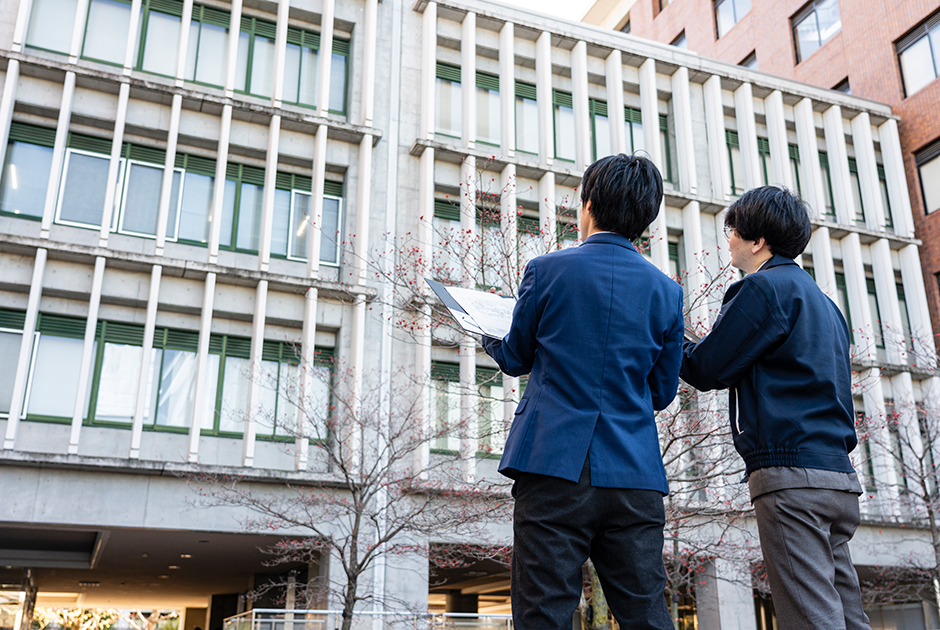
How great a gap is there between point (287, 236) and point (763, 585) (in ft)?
42.4

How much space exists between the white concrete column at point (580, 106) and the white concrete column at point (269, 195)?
7803 millimetres

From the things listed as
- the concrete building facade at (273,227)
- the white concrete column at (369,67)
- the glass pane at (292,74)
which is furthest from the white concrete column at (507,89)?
the glass pane at (292,74)

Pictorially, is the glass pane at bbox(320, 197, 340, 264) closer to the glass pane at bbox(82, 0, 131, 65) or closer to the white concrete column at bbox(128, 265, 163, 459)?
the white concrete column at bbox(128, 265, 163, 459)

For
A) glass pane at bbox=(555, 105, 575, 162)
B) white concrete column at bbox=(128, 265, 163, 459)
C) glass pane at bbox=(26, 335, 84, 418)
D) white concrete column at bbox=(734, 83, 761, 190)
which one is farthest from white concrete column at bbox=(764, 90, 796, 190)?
glass pane at bbox=(26, 335, 84, 418)

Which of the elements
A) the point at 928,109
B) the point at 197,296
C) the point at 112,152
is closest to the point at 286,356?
the point at 197,296

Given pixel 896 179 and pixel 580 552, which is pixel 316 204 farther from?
pixel 896 179

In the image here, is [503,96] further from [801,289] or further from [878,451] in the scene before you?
[801,289]

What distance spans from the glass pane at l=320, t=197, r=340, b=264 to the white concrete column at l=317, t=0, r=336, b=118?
6.93 feet

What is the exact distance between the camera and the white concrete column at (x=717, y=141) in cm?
2403

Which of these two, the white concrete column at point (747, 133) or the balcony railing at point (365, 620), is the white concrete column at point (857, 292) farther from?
the balcony railing at point (365, 620)

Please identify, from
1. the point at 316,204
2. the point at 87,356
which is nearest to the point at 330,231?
the point at 316,204

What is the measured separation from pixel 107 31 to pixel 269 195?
517cm

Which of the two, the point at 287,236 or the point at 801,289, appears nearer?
the point at 801,289

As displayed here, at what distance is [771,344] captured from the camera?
3.33m
